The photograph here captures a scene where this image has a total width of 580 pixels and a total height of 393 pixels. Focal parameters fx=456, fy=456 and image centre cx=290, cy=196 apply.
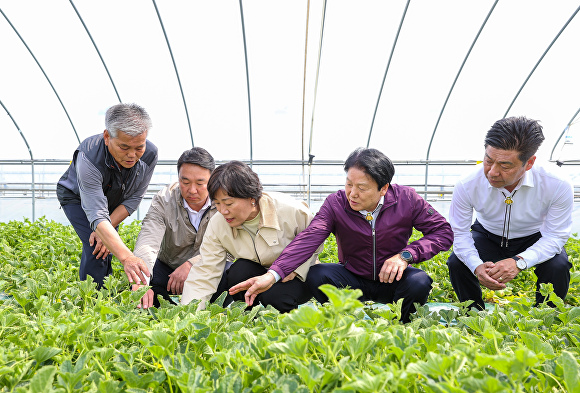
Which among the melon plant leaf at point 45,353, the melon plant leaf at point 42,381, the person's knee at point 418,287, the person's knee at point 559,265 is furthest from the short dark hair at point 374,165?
the melon plant leaf at point 42,381

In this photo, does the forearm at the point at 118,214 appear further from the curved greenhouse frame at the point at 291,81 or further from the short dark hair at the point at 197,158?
the curved greenhouse frame at the point at 291,81

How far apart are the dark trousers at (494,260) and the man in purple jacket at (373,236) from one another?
14.2 inches

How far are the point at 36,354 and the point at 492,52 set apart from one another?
8.28 meters

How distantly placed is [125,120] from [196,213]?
0.86 m

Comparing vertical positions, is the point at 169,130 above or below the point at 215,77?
below

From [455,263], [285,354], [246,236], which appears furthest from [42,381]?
[455,263]

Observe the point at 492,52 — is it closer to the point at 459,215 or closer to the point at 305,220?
the point at 459,215

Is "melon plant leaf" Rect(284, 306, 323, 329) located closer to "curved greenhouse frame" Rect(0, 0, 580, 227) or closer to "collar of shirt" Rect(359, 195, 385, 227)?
"collar of shirt" Rect(359, 195, 385, 227)

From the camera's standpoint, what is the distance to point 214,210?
129 inches

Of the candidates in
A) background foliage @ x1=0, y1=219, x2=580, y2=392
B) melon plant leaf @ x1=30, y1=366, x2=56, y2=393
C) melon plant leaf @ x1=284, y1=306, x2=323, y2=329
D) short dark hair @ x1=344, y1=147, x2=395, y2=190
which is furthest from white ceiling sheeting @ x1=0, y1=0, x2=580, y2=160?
melon plant leaf @ x1=30, y1=366, x2=56, y2=393

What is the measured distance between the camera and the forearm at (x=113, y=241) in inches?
104

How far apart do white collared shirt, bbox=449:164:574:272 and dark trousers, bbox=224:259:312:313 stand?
1.11m

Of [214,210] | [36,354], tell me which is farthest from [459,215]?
[36,354]

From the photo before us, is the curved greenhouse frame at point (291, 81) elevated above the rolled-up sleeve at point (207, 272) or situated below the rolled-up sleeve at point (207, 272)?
above
